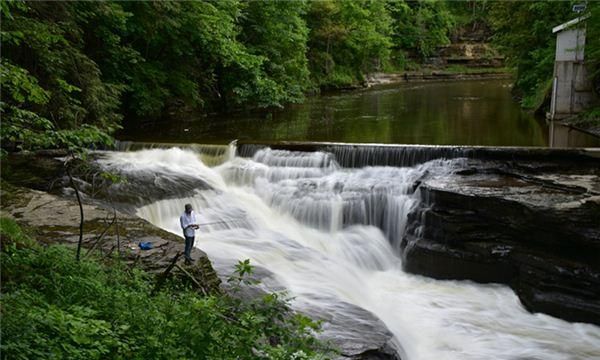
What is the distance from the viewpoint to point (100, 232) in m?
8.84

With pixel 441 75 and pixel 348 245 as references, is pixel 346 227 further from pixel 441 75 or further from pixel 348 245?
pixel 441 75

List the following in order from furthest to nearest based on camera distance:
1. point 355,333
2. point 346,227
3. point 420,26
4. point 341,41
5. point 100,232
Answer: point 420,26 < point 341,41 < point 346,227 < point 100,232 < point 355,333

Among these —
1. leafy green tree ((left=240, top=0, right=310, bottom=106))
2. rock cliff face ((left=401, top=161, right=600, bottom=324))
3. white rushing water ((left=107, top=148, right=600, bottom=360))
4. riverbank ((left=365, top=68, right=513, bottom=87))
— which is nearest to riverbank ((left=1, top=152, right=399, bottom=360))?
white rushing water ((left=107, top=148, right=600, bottom=360))

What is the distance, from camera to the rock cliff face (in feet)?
34.0

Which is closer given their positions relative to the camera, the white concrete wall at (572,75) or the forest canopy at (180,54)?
the forest canopy at (180,54)

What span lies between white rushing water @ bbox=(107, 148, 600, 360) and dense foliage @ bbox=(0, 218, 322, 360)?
11.3 ft

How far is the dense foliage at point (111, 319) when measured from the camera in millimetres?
4488

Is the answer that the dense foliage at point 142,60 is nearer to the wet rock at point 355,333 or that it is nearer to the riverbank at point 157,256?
the riverbank at point 157,256

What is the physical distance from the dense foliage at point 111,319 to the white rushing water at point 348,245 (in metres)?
3.45

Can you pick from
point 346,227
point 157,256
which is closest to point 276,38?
point 346,227

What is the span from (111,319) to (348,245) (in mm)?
7637

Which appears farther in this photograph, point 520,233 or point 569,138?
point 569,138

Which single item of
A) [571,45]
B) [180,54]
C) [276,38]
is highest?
[276,38]

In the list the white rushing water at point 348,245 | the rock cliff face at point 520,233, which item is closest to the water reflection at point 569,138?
the rock cliff face at point 520,233
